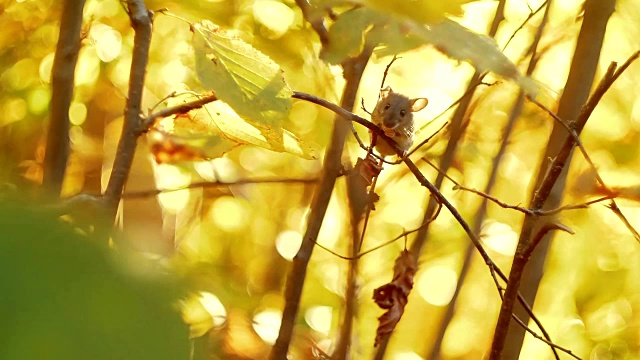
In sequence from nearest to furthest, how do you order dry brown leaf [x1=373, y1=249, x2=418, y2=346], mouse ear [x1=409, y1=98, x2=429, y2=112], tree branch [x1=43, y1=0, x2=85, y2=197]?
tree branch [x1=43, y1=0, x2=85, y2=197]
dry brown leaf [x1=373, y1=249, x2=418, y2=346]
mouse ear [x1=409, y1=98, x2=429, y2=112]

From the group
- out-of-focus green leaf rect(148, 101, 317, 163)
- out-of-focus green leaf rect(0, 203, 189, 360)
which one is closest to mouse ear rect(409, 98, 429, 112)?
out-of-focus green leaf rect(148, 101, 317, 163)

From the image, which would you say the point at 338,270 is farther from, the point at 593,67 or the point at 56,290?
the point at 56,290

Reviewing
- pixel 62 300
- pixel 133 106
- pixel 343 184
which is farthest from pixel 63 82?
pixel 343 184

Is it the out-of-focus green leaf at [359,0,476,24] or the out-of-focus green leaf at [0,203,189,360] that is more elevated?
the out-of-focus green leaf at [359,0,476,24]

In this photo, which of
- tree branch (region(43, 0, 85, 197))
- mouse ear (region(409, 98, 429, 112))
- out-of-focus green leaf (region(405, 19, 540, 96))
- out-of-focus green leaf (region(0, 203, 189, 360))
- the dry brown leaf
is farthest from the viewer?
mouse ear (region(409, 98, 429, 112))

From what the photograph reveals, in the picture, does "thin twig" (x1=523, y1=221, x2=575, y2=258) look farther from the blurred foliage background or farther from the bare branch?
the blurred foliage background

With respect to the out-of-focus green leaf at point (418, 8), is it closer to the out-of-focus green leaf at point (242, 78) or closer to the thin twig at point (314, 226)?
the out-of-focus green leaf at point (242, 78)

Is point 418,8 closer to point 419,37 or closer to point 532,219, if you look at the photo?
point 419,37
